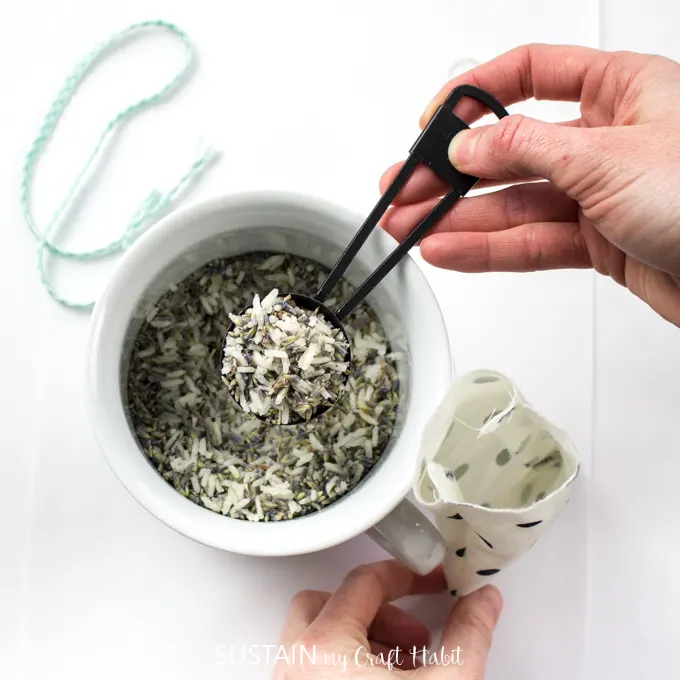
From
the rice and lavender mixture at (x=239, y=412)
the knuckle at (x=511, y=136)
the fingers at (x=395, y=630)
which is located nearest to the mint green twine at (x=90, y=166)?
the rice and lavender mixture at (x=239, y=412)

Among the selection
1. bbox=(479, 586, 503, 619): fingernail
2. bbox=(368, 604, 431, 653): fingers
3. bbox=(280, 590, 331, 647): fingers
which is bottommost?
bbox=(368, 604, 431, 653): fingers

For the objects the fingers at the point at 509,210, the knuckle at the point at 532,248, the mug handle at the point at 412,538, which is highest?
the fingers at the point at 509,210

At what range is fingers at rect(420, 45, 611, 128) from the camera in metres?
0.80

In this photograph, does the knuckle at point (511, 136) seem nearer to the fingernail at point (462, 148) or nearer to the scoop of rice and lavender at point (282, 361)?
the fingernail at point (462, 148)

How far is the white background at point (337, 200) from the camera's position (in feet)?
2.81

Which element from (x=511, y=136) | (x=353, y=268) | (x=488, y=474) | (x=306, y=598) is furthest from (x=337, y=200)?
(x=306, y=598)

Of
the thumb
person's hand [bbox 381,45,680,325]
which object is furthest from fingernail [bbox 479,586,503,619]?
the thumb

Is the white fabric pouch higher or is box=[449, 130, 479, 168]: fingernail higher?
box=[449, 130, 479, 168]: fingernail

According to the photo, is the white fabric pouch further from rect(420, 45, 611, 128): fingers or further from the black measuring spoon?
rect(420, 45, 611, 128): fingers

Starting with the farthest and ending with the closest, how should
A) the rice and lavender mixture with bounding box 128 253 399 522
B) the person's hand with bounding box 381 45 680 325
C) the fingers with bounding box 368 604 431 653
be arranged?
the fingers with bounding box 368 604 431 653 → the rice and lavender mixture with bounding box 128 253 399 522 → the person's hand with bounding box 381 45 680 325

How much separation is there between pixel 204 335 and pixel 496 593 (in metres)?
0.47

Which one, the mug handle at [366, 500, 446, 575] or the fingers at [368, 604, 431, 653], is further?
the fingers at [368, 604, 431, 653]

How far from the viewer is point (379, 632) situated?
0.85 metres

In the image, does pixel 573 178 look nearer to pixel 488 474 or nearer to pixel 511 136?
pixel 511 136
